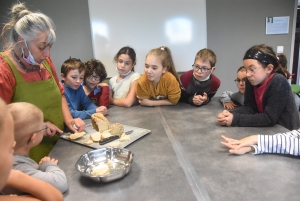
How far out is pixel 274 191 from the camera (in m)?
0.84

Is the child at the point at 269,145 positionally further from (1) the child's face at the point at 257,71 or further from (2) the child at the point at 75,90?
(2) the child at the point at 75,90

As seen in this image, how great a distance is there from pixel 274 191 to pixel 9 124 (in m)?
0.88

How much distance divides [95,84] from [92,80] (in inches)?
2.3

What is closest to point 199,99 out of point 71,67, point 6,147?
point 71,67

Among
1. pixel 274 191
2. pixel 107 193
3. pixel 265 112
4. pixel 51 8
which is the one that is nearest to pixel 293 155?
pixel 274 191

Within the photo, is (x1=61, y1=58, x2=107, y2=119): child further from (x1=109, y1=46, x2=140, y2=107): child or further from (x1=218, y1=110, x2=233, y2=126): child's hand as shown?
(x1=218, y1=110, x2=233, y2=126): child's hand

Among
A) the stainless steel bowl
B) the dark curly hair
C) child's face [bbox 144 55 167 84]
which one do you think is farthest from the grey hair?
child's face [bbox 144 55 167 84]

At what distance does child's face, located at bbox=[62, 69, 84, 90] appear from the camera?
1.95 meters

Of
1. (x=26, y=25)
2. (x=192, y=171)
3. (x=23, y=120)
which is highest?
(x=26, y=25)

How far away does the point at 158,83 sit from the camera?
7.41 ft

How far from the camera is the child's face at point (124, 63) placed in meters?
2.37

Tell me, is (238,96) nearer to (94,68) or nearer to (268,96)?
(268,96)

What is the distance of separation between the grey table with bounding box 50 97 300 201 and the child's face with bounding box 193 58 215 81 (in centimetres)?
71

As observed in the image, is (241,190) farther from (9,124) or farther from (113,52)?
(113,52)
